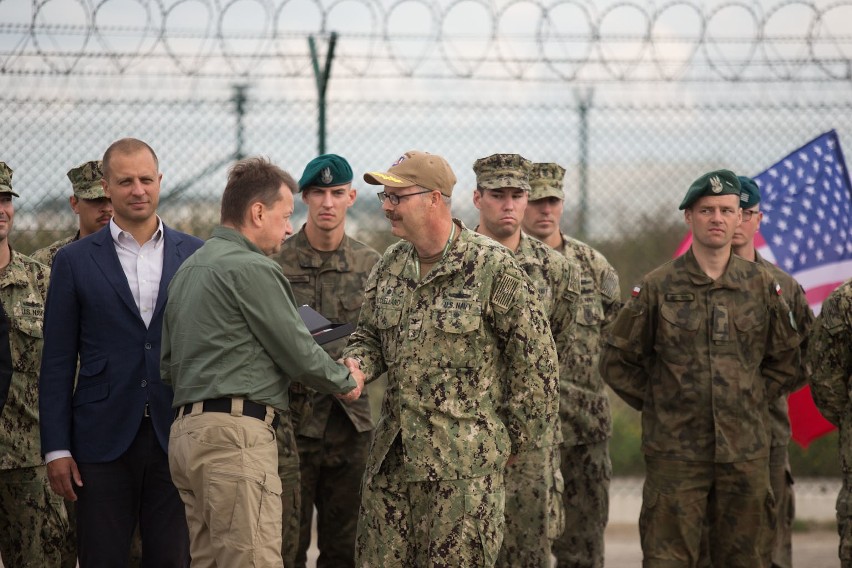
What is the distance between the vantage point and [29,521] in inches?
208

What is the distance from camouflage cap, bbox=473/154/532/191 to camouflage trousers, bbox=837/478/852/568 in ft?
6.71

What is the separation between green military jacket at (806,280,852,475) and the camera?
5.21 m

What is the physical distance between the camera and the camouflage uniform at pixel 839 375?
5.19 m

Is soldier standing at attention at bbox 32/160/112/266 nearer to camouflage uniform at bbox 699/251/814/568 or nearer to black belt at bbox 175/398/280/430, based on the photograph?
black belt at bbox 175/398/280/430

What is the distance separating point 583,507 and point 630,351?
1.17 meters

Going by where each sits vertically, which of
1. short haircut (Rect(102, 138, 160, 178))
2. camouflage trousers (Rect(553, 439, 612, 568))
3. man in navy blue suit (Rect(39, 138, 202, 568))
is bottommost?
camouflage trousers (Rect(553, 439, 612, 568))

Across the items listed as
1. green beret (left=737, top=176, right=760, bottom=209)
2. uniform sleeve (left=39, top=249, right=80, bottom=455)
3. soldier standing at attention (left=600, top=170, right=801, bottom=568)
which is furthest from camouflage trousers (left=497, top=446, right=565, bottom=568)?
uniform sleeve (left=39, top=249, right=80, bottom=455)

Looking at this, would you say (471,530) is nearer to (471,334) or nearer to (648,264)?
(471,334)

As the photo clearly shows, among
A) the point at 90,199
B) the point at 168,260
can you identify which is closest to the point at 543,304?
the point at 168,260

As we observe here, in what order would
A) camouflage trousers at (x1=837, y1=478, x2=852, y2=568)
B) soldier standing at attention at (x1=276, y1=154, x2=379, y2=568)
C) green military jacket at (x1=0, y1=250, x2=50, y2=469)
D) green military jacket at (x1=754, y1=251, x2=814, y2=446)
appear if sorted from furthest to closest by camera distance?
A: green military jacket at (x1=754, y1=251, x2=814, y2=446)
soldier standing at attention at (x1=276, y1=154, x2=379, y2=568)
green military jacket at (x1=0, y1=250, x2=50, y2=469)
camouflage trousers at (x1=837, y1=478, x2=852, y2=568)

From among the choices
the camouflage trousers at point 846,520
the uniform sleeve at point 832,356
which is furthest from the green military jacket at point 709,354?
the camouflage trousers at point 846,520

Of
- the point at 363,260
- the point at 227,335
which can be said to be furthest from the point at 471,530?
the point at 363,260

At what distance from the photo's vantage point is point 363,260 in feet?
19.1

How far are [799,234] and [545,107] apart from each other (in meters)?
1.88
